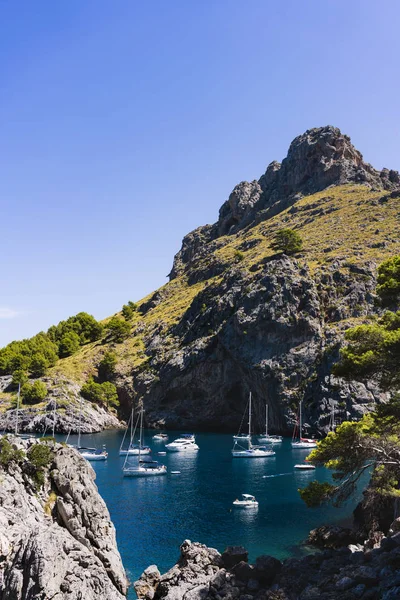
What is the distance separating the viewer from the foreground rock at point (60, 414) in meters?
117

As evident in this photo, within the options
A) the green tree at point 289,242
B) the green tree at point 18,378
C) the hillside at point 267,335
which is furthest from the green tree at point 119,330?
the green tree at point 289,242

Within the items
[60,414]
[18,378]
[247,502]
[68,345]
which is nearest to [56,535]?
[247,502]

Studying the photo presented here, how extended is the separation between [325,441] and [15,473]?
24569 millimetres

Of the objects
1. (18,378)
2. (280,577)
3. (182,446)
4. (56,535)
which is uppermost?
(18,378)

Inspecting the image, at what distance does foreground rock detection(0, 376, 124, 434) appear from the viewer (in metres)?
117

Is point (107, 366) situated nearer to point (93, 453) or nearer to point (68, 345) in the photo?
point (68, 345)

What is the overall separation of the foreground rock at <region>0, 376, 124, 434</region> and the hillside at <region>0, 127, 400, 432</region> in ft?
16.8

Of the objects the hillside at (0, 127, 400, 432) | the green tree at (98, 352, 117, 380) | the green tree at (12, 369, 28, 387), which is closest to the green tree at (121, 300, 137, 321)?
the hillside at (0, 127, 400, 432)

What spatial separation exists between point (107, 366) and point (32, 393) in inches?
956

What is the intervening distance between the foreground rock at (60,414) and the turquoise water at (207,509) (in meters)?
33.9

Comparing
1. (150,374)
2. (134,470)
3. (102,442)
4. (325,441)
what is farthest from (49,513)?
(150,374)

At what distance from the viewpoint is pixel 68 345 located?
6225 inches

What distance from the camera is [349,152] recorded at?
644 ft

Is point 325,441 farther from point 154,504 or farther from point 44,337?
point 44,337
